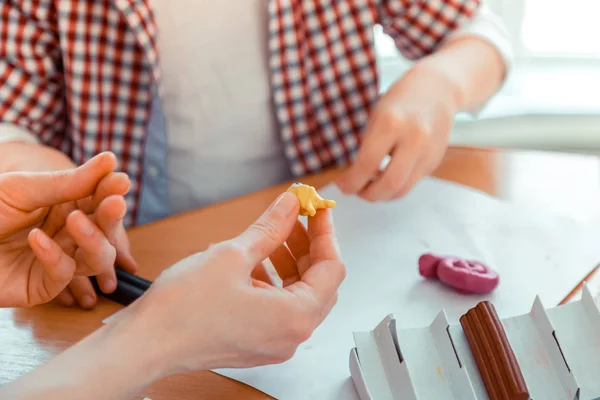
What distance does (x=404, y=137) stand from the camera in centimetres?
62

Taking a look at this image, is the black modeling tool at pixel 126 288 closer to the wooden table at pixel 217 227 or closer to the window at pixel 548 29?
the wooden table at pixel 217 227

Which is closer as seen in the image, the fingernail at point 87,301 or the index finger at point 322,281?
the index finger at point 322,281

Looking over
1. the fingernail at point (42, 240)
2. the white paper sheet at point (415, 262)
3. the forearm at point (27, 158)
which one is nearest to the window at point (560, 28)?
the white paper sheet at point (415, 262)

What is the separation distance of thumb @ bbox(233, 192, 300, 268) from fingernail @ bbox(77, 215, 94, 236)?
0.11 metres

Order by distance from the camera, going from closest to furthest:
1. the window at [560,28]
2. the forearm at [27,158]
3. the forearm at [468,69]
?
1. the forearm at [27,158]
2. the forearm at [468,69]
3. the window at [560,28]

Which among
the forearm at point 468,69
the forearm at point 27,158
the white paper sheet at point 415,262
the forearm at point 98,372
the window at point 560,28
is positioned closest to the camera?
the forearm at point 98,372

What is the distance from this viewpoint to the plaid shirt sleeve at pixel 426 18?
78 cm

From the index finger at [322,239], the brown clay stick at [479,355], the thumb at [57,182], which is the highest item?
the thumb at [57,182]

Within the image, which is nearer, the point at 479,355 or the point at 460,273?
the point at 479,355

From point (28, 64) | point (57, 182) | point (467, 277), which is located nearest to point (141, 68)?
point (28, 64)

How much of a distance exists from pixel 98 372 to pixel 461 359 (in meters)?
0.22

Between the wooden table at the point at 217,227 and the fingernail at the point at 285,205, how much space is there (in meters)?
0.12

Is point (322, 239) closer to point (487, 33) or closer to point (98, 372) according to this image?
point (98, 372)

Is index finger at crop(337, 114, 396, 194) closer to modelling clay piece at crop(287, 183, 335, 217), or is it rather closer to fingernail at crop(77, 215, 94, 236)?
modelling clay piece at crop(287, 183, 335, 217)
